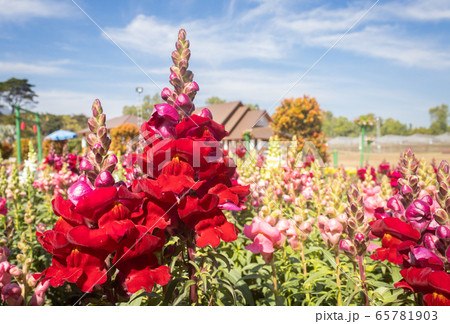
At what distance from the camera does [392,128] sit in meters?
93.1

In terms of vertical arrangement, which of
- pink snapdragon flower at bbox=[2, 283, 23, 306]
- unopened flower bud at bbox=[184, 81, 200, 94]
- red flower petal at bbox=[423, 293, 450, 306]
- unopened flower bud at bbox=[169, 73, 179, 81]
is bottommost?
pink snapdragon flower at bbox=[2, 283, 23, 306]

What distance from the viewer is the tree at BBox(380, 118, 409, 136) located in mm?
87500

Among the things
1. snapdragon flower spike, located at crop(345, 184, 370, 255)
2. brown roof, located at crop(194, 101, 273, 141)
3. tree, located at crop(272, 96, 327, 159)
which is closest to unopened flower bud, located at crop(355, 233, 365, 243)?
snapdragon flower spike, located at crop(345, 184, 370, 255)

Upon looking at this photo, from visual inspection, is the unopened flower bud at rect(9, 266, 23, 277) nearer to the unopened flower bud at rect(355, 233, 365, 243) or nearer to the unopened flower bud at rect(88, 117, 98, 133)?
the unopened flower bud at rect(88, 117, 98, 133)

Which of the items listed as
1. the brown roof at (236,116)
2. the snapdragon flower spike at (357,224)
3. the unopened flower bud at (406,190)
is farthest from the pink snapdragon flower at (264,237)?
the brown roof at (236,116)

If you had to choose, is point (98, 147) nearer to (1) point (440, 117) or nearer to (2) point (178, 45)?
(2) point (178, 45)

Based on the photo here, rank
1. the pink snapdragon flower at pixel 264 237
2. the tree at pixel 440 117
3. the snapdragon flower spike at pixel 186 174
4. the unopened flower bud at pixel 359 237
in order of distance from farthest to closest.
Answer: the tree at pixel 440 117
the pink snapdragon flower at pixel 264 237
the unopened flower bud at pixel 359 237
the snapdragon flower spike at pixel 186 174

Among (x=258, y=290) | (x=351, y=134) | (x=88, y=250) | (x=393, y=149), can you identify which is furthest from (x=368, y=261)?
(x=351, y=134)

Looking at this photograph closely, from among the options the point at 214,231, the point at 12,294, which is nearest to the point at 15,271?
the point at 12,294

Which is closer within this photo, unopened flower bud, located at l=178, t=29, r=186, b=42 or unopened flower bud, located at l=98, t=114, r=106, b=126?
unopened flower bud, located at l=98, t=114, r=106, b=126

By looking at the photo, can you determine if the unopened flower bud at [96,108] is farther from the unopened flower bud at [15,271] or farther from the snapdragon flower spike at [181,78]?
the unopened flower bud at [15,271]

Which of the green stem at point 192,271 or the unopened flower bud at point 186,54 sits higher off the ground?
the unopened flower bud at point 186,54

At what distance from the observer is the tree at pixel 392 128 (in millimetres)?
87500
